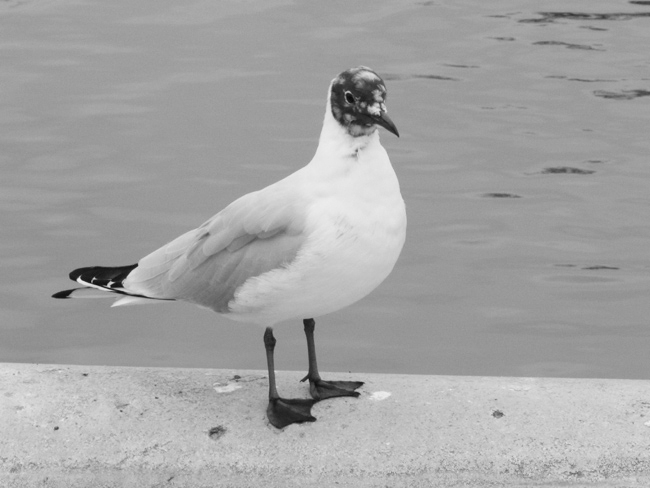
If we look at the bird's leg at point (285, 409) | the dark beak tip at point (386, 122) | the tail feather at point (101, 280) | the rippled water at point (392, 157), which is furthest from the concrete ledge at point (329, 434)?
the rippled water at point (392, 157)

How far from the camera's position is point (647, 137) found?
1055cm

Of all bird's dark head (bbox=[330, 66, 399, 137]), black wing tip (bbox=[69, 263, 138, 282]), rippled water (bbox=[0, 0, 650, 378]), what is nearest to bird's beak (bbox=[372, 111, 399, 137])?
bird's dark head (bbox=[330, 66, 399, 137])

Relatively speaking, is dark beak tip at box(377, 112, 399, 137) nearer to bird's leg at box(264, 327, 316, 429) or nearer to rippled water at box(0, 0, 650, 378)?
bird's leg at box(264, 327, 316, 429)

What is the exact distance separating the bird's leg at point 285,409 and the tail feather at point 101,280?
2.26ft

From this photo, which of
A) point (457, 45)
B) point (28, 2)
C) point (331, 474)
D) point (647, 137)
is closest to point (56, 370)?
point (331, 474)

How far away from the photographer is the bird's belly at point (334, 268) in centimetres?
476

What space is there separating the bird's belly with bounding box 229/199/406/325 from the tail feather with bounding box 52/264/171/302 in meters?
0.71

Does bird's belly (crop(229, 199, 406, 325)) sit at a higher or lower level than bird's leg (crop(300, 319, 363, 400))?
higher

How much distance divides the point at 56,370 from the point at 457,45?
304 inches

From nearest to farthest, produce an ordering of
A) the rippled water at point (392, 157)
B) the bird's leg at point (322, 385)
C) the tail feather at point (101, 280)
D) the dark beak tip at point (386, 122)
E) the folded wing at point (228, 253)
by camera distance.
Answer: the dark beak tip at point (386, 122) → the folded wing at point (228, 253) → the bird's leg at point (322, 385) → the tail feather at point (101, 280) → the rippled water at point (392, 157)

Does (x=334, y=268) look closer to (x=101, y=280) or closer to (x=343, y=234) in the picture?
(x=343, y=234)

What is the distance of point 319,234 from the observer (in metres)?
4.77

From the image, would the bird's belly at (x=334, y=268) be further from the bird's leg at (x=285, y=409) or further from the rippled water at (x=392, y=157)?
the rippled water at (x=392, y=157)

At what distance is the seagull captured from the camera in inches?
188
